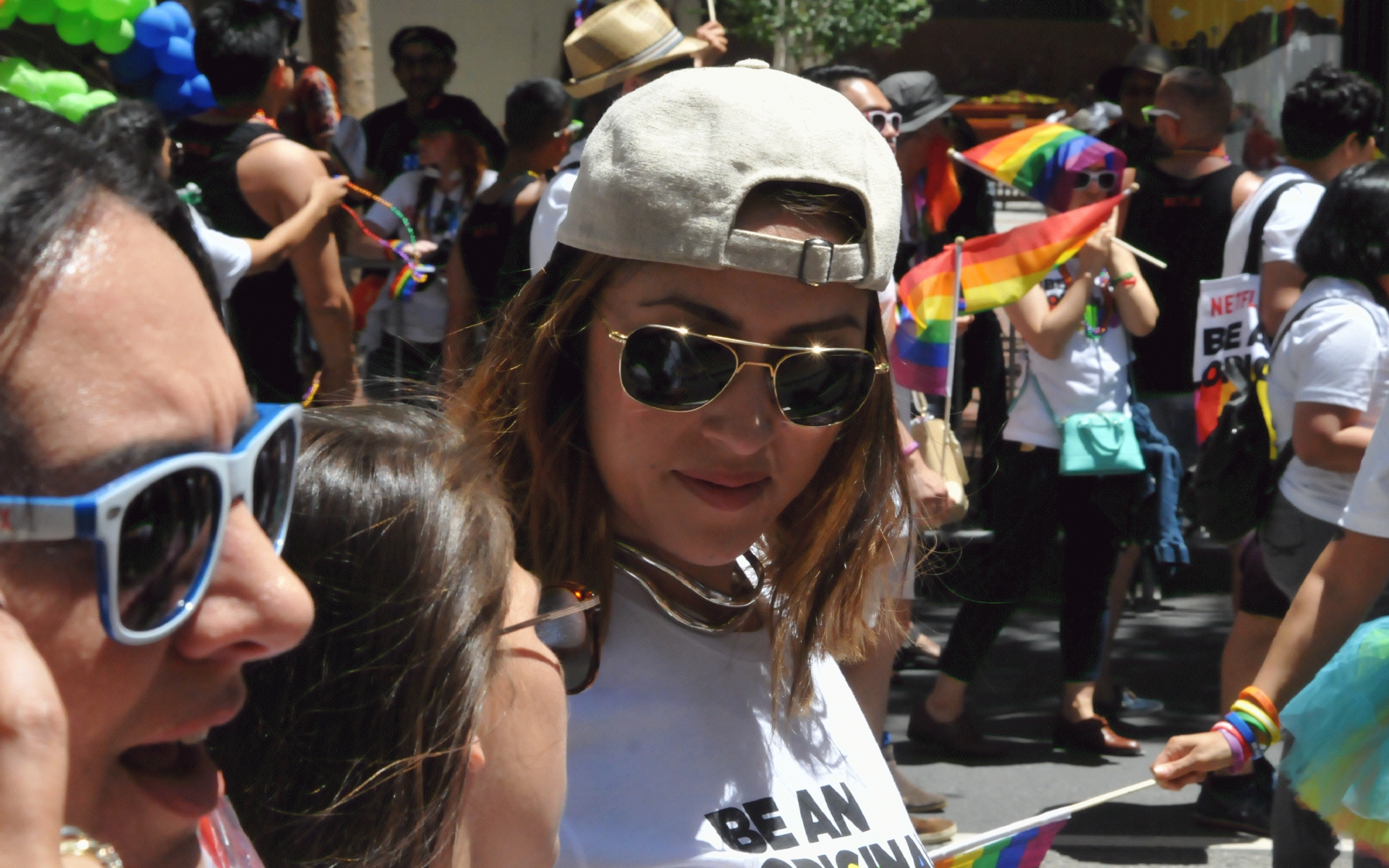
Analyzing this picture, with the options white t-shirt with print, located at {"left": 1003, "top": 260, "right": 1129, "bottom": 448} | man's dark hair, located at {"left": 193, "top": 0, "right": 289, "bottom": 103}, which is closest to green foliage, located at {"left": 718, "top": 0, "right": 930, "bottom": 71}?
white t-shirt with print, located at {"left": 1003, "top": 260, "right": 1129, "bottom": 448}

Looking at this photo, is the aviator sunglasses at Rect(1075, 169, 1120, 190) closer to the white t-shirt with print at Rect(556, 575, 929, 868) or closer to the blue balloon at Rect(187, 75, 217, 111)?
the blue balloon at Rect(187, 75, 217, 111)

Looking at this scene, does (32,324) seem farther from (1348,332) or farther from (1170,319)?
(1170,319)

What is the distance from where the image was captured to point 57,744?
0.64 m

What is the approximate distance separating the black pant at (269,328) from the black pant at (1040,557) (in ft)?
7.78

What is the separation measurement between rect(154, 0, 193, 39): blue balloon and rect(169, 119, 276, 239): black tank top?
1.63 ft

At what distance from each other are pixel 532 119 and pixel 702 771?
401cm

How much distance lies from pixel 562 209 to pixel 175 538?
2.72 m

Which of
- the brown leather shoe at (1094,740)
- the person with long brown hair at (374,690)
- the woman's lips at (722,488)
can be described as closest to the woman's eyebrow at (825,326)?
the woman's lips at (722,488)

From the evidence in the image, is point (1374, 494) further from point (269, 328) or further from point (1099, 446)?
point (269, 328)

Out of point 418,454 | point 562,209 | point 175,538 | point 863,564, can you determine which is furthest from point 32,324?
point 562,209

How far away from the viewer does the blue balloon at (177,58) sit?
4.64 metres

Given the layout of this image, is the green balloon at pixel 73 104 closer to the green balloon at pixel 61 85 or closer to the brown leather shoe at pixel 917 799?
the green balloon at pixel 61 85

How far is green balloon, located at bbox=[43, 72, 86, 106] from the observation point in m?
3.06

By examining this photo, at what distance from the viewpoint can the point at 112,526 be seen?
659 millimetres
